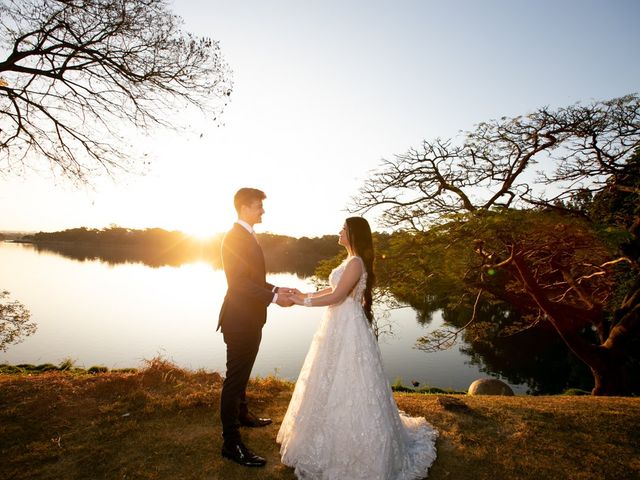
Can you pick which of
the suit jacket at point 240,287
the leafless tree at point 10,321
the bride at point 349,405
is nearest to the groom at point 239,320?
the suit jacket at point 240,287

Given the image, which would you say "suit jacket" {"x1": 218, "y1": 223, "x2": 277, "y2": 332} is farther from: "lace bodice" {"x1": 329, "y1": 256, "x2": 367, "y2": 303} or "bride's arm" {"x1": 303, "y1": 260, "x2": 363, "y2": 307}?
"lace bodice" {"x1": 329, "y1": 256, "x2": 367, "y2": 303}

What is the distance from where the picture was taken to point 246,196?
3.69 m

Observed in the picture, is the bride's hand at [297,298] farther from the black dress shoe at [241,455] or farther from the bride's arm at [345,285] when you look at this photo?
the black dress shoe at [241,455]

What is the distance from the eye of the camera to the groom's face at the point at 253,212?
367 cm

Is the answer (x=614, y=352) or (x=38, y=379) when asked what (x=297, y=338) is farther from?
(x=38, y=379)

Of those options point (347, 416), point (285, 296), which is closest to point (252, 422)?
point (347, 416)

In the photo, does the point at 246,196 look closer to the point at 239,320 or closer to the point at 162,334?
the point at 239,320

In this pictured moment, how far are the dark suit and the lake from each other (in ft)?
10.4

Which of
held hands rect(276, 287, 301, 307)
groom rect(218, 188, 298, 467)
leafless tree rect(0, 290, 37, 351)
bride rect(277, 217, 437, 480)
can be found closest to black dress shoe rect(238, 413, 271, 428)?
bride rect(277, 217, 437, 480)

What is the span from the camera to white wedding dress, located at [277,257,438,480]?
3150mm

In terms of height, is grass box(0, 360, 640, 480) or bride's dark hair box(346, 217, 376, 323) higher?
bride's dark hair box(346, 217, 376, 323)

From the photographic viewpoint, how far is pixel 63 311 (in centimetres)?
3131

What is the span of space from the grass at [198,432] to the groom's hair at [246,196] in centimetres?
255

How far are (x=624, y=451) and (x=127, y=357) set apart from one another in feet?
76.3
